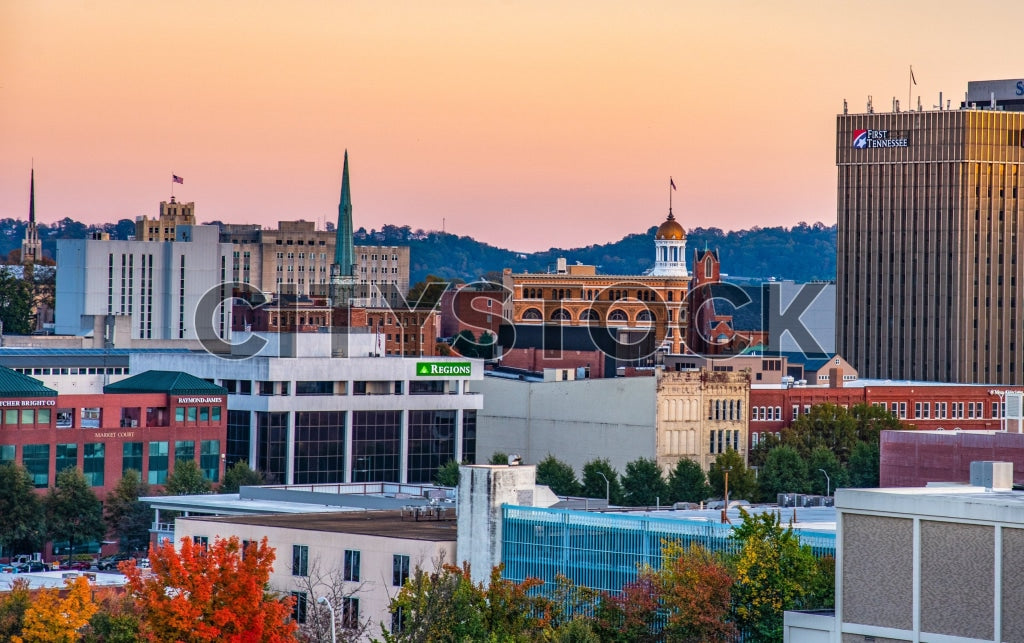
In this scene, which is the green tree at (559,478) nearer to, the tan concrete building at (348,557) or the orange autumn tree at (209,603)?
the tan concrete building at (348,557)

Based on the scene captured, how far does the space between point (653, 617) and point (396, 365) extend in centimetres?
9831

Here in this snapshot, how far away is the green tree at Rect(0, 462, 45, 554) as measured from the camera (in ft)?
440

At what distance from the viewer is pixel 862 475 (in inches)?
6471

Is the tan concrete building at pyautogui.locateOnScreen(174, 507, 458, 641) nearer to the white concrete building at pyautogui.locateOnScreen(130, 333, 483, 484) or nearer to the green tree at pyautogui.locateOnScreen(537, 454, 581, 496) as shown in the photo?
the green tree at pyautogui.locateOnScreen(537, 454, 581, 496)

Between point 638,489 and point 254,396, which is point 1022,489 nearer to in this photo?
Result: point 638,489

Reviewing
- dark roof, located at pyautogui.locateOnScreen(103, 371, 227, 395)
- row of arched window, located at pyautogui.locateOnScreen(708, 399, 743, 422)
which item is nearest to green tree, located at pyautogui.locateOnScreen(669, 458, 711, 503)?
row of arched window, located at pyautogui.locateOnScreen(708, 399, 743, 422)

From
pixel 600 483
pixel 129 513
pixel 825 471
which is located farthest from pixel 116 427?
pixel 825 471

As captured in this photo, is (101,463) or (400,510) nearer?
(400,510)

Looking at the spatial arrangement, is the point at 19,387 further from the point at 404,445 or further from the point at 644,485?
the point at 644,485

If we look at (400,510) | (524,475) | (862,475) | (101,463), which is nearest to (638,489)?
(862,475)

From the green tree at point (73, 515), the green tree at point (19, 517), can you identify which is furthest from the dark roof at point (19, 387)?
the green tree at point (19, 517)

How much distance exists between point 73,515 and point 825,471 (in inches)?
2026

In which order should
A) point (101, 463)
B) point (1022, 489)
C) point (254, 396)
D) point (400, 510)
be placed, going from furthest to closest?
point (254, 396)
point (101, 463)
point (400, 510)
point (1022, 489)

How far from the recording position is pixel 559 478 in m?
151
